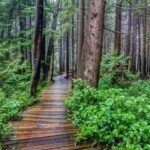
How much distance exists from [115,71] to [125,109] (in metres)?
10.1

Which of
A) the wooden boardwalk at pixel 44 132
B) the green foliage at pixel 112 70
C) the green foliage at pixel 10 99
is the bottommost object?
the wooden boardwalk at pixel 44 132

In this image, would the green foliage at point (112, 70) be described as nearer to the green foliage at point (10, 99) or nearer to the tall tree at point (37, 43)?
the tall tree at point (37, 43)

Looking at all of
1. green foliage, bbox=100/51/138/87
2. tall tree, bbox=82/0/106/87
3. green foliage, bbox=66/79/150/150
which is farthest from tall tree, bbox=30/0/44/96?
green foliage, bbox=66/79/150/150

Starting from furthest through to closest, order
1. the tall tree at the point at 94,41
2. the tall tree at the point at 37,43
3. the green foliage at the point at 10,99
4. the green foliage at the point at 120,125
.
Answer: the tall tree at the point at 37,43
the tall tree at the point at 94,41
the green foliage at the point at 10,99
the green foliage at the point at 120,125

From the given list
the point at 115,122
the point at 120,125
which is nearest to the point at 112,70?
the point at 115,122

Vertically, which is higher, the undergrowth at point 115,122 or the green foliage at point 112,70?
the green foliage at point 112,70

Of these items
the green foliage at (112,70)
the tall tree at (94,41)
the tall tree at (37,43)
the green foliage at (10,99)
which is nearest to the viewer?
the green foliage at (10,99)

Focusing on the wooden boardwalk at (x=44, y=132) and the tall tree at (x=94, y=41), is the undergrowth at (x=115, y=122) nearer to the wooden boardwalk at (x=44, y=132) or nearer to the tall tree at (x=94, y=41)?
the wooden boardwalk at (x=44, y=132)

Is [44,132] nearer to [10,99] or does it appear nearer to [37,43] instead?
[10,99]

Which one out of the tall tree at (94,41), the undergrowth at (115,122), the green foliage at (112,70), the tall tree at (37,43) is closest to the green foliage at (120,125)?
the undergrowth at (115,122)

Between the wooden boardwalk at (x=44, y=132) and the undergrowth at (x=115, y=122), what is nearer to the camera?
the undergrowth at (x=115, y=122)

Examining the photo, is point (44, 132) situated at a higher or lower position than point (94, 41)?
lower

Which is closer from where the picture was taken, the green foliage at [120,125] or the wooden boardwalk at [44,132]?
the green foliage at [120,125]

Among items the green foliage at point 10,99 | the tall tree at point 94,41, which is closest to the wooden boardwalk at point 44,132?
the green foliage at point 10,99
